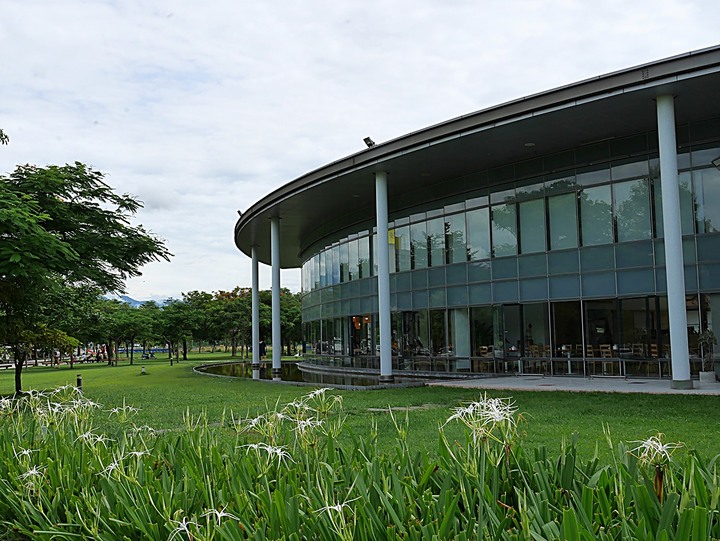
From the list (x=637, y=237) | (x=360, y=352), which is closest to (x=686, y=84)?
(x=637, y=237)

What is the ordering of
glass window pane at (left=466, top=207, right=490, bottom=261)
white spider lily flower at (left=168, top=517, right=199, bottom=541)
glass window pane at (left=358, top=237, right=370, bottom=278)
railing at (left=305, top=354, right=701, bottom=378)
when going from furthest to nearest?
glass window pane at (left=358, top=237, right=370, bottom=278) → glass window pane at (left=466, top=207, right=490, bottom=261) → railing at (left=305, top=354, right=701, bottom=378) → white spider lily flower at (left=168, top=517, right=199, bottom=541)

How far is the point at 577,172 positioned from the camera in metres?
22.5

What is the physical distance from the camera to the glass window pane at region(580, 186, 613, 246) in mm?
21609

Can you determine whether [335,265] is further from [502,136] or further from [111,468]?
[111,468]

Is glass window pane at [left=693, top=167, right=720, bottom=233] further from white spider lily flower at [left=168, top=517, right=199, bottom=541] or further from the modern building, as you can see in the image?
white spider lily flower at [left=168, top=517, right=199, bottom=541]

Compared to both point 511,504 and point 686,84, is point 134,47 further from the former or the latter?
point 511,504

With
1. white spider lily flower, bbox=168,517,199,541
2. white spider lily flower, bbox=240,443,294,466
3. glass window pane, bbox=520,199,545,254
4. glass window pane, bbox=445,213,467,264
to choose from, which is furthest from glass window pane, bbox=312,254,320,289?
white spider lily flower, bbox=168,517,199,541

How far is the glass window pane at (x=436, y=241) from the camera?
27.3 metres

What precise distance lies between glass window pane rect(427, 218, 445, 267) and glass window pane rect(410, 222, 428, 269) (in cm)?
29

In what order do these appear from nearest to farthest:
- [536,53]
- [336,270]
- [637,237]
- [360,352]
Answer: [536,53], [637,237], [360,352], [336,270]

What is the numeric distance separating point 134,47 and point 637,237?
1515 cm

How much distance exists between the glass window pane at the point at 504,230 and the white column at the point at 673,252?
8.06 meters

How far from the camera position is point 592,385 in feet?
62.7

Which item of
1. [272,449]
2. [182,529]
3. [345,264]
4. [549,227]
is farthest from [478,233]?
[182,529]
